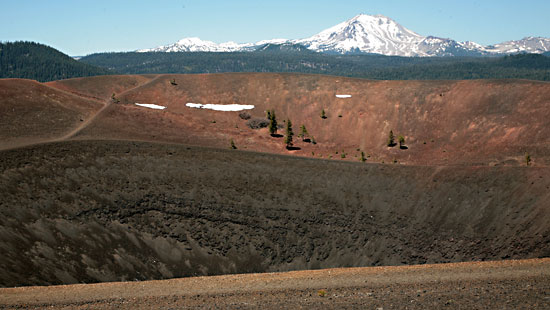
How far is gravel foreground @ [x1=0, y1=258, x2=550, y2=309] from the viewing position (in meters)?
19.5

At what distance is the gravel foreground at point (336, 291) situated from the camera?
19.5 metres

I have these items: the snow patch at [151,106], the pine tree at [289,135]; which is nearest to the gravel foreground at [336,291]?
the pine tree at [289,135]

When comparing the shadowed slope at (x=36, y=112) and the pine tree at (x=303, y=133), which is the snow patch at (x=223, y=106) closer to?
the pine tree at (x=303, y=133)

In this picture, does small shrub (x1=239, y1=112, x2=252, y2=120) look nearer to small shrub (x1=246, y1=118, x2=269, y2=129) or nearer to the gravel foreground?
small shrub (x1=246, y1=118, x2=269, y2=129)

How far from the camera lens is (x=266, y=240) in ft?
129

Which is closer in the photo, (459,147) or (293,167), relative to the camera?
(293,167)

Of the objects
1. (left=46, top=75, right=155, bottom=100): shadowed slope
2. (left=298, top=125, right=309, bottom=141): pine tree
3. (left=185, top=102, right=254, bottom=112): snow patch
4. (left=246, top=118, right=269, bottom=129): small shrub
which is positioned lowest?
(left=298, top=125, right=309, bottom=141): pine tree

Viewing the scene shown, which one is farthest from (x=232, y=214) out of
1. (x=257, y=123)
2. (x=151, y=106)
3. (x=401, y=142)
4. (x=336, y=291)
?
(x=151, y=106)

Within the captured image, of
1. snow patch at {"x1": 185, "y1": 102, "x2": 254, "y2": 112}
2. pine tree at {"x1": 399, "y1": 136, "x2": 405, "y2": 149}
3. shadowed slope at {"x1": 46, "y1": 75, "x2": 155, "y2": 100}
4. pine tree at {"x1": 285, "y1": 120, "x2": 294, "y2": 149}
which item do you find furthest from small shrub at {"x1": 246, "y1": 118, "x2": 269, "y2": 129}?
shadowed slope at {"x1": 46, "y1": 75, "x2": 155, "y2": 100}

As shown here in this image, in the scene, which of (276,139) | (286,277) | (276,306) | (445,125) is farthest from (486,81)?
→ (276,306)

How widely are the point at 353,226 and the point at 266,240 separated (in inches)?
327

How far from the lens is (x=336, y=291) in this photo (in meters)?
22.4

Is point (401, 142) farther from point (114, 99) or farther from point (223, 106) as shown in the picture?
point (114, 99)

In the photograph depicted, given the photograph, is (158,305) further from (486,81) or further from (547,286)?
(486,81)
